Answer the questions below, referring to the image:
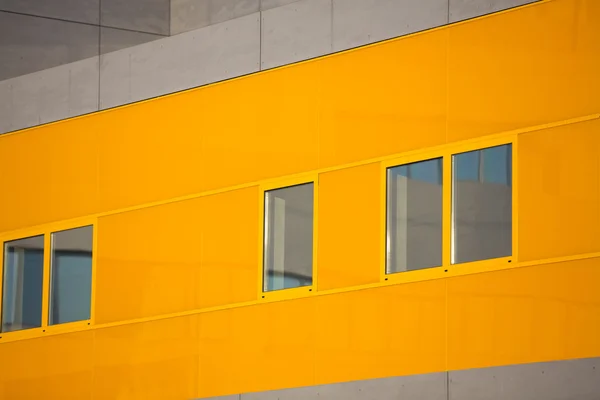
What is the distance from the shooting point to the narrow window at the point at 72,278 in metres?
20.6

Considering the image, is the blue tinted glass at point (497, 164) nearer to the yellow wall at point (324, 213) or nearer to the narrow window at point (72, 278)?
the yellow wall at point (324, 213)

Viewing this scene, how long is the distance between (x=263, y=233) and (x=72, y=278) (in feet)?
11.5

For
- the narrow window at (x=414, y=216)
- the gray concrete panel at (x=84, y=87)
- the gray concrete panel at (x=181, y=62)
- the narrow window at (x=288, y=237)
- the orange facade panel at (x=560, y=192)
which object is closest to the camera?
the orange facade panel at (x=560, y=192)

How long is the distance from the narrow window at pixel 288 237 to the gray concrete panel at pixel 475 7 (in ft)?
9.23

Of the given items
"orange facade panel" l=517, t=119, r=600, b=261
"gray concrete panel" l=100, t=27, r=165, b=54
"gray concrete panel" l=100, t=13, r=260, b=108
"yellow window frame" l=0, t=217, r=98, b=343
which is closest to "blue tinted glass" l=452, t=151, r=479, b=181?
"orange facade panel" l=517, t=119, r=600, b=261

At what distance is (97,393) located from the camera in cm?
2002

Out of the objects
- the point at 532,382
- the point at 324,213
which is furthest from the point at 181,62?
the point at 532,382

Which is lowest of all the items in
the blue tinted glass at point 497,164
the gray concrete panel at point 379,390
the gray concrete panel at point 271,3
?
the gray concrete panel at point 379,390

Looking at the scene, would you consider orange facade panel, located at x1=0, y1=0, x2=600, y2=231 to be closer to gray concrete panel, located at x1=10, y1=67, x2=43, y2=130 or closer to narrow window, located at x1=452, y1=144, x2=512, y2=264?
gray concrete panel, located at x1=10, y1=67, x2=43, y2=130

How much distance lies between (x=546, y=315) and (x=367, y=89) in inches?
153

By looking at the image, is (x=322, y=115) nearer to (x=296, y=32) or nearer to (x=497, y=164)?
(x=296, y=32)

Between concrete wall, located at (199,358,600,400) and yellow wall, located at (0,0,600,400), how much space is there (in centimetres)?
15

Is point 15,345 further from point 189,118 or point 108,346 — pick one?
point 189,118

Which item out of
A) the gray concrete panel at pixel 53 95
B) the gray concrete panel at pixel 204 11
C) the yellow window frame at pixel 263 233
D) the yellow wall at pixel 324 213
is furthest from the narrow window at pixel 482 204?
the gray concrete panel at pixel 53 95
